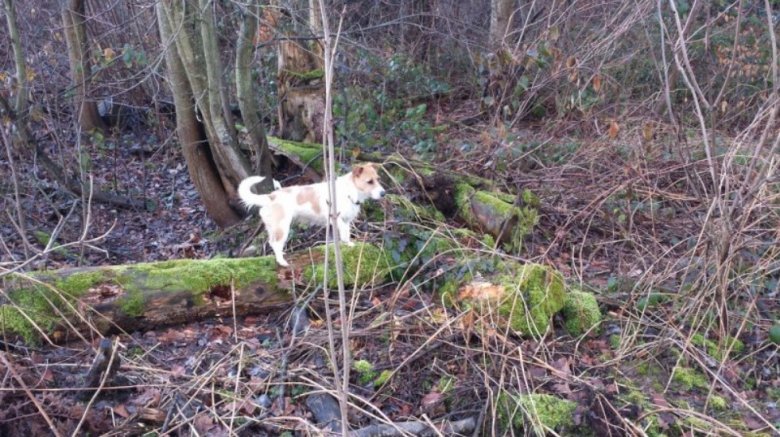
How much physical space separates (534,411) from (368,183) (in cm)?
274

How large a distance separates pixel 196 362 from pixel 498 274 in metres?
2.29

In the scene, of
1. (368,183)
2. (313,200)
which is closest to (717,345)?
(368,183)

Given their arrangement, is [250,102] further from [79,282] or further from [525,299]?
[525,299]

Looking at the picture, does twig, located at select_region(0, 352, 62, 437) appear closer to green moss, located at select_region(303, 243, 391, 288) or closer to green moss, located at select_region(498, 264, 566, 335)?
green moss, located at select_region(303, 243, 391, 288)

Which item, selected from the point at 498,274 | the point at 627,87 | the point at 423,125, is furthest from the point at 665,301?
the point at 627,87

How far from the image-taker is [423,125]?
31.6ft

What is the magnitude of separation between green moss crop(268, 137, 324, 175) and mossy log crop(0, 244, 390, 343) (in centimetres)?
286

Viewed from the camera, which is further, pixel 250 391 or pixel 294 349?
pixel 294 349

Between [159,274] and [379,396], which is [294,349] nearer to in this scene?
[379,396]

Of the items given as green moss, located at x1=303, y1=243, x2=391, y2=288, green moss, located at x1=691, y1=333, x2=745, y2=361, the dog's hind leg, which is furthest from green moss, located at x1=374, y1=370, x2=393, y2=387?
green moss, located at x1=691, y1=333, x2=745, y2=361

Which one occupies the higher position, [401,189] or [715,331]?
[401,189]

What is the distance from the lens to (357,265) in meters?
5.14

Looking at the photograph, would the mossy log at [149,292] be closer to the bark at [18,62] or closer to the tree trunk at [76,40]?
the bark at [18,62]

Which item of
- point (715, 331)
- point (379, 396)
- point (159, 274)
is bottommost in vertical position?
point (715, 331)
